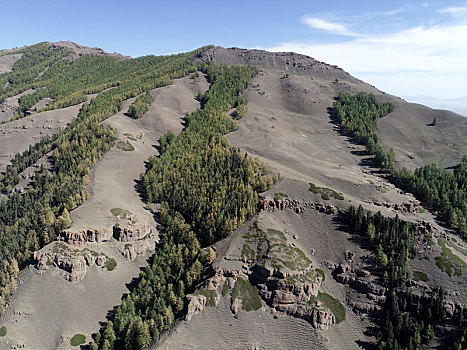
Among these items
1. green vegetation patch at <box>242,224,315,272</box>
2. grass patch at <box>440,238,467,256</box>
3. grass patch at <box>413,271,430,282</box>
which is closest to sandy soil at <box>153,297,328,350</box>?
green vegetation patch at <box>242,224,315,272</box>

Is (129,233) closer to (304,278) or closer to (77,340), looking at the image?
(77,340)

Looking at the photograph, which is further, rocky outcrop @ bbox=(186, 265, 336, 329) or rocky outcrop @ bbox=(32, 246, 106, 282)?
rocky outcrop @ bbox=(32, 246, 106, 282)

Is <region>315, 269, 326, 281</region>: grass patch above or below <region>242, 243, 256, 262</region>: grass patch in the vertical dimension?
below

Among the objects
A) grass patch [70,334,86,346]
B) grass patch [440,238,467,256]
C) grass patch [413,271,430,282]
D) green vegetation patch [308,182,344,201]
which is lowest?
grass patch [70,334,86,346]

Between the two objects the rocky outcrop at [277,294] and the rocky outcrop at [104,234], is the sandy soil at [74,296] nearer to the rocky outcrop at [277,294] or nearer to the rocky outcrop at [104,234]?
the rocky outcrop at [104,234]

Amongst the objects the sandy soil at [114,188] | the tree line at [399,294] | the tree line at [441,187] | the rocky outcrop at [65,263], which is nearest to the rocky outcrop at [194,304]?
the rocky outcrop at [65,263]

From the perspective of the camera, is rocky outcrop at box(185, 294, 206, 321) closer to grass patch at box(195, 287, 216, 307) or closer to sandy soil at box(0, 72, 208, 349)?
grass patch at box(195, 287, 216, 307)

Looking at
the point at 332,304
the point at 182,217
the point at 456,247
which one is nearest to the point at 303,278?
the point at 332,304
